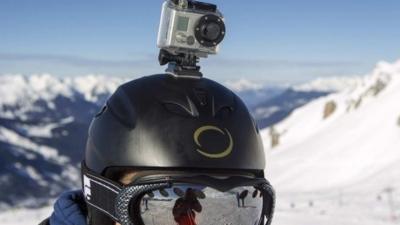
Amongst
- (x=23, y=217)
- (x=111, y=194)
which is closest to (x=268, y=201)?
(x=111, y=194)

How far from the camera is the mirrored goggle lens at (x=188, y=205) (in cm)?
356

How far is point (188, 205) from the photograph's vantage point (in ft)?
11.8

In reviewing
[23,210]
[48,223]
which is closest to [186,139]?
[48,223]

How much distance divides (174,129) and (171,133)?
0.10 ft

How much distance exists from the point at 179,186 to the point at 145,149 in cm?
30

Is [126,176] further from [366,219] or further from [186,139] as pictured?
[366,219]

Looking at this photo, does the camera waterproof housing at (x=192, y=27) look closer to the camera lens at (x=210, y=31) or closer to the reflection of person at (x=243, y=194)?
the camera lens at (x=210, y=31)

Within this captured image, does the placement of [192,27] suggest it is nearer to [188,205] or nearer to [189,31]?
[189,31]

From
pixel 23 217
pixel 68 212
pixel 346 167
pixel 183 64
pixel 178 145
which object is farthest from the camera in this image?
pixel 346 167

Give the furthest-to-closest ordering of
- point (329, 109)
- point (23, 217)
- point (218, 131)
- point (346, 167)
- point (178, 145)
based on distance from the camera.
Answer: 1. point (329, 109)
2. point (346, 167)
3. point (23, 217)
4. point (218, 131)
5. point (178, 145)

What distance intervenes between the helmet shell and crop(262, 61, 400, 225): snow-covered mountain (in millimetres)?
11888

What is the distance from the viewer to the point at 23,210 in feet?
63.7

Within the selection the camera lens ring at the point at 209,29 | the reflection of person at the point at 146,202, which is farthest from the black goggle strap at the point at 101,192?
the camera lens ring at the point at 209,29

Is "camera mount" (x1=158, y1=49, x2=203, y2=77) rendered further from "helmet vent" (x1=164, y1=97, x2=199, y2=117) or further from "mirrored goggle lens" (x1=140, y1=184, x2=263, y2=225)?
"mirrored goggle lens" (x1=140, y1=184, x2=263, y2=225)
